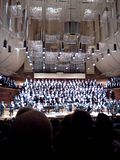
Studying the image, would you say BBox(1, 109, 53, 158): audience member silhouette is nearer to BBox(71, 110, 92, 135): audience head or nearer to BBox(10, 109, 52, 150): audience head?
BBox(10, 109, 52, 150): audience head

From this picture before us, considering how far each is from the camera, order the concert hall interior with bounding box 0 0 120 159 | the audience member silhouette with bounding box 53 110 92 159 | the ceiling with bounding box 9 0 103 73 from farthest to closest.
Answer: the ceiling with bounding box 9 0 103 73
the concert hall interior with bounding box 0 0 120 159
the audience member silhouette with bounding box 53 110 92 159

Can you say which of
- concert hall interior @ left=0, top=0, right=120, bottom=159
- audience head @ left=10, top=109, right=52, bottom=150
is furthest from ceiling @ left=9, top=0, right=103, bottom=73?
audience head @ left=10, top=109, right=52, bottom=150

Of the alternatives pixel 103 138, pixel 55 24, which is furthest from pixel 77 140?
pixel 55 24

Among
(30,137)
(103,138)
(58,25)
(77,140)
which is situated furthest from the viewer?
(58,25)

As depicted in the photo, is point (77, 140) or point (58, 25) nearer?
point (77, 140)

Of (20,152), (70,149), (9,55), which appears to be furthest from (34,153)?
(9,55)

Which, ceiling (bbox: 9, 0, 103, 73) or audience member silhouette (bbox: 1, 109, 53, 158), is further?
ceiling (bbox: 9, 0, 103, 73)

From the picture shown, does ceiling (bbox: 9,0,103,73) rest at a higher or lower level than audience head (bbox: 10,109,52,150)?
higher

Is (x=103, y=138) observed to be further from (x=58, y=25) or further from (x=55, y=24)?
(x=55, y=24)

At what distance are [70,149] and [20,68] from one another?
21.3 meters

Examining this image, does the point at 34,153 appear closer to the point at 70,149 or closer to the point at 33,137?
the point at 33,137

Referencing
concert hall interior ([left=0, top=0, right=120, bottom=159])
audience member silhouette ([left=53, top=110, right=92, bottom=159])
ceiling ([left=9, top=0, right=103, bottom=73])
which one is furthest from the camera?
ceiling ([left=9, top=0, right=103, bottom=73])

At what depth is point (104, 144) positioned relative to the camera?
1.76 metres

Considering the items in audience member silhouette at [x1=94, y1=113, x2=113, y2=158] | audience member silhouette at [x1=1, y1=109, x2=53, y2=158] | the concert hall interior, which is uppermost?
the concert hall interior
